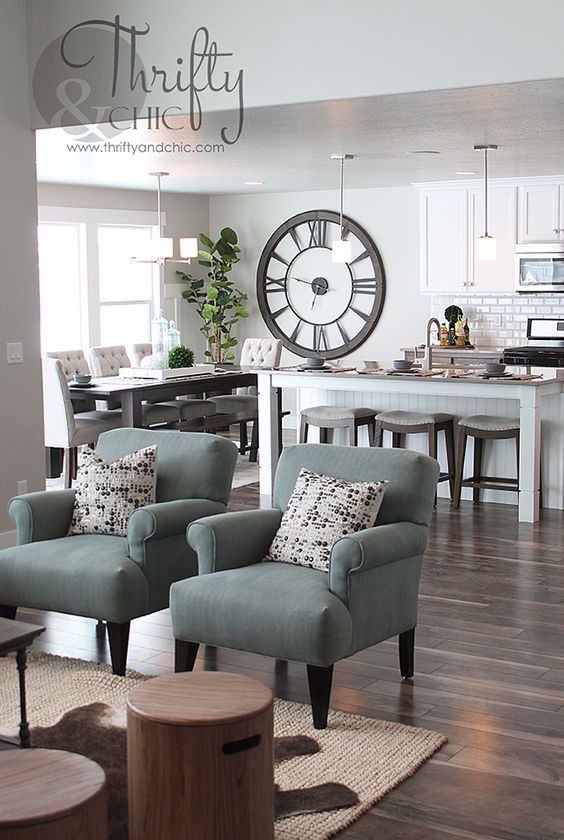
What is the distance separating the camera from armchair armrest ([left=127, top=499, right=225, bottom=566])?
167 inches

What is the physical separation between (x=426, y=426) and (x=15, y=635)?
4.49 m

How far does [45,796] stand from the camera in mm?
2371

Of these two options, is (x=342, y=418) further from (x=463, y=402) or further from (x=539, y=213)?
(x=539, y=213)

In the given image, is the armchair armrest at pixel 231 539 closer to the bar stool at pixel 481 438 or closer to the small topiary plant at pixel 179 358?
the bar stool at pixel 481 438

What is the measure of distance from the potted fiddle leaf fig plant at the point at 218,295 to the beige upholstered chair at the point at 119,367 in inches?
61.4

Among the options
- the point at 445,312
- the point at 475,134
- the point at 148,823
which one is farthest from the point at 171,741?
the point at 445,312

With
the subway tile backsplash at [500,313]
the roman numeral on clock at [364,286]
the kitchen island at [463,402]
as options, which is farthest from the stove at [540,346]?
the kitchen island at [463,402]

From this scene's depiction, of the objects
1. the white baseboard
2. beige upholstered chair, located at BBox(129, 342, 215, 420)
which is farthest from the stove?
the white baseboard

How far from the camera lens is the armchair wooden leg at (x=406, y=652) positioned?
4098 mm

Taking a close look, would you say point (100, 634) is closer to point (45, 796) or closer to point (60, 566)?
point (60, 566)

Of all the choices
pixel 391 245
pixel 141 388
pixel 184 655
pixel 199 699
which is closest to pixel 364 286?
pixel 391 245

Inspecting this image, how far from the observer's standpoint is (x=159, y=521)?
169 inches

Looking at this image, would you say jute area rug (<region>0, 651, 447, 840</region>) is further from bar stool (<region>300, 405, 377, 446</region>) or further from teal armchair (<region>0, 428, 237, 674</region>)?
bar stool (<region>300, 405, 377, 446</region>)

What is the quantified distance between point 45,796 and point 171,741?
1.40 feet
